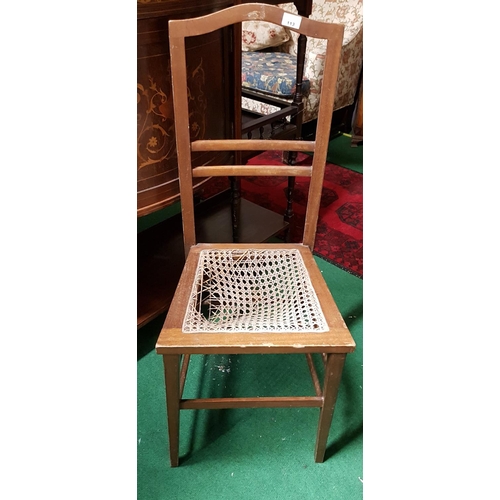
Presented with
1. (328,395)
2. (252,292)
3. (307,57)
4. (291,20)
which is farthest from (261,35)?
(328,395)

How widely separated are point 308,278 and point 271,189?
1361 millimetres

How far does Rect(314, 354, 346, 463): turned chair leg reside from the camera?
0.90 meters

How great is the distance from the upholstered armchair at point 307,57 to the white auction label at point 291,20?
1.18 meters

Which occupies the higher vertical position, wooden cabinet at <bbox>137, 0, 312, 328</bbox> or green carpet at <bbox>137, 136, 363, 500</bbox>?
wooden cabinet at <bbox>137, 0, 312, 328</bbox>

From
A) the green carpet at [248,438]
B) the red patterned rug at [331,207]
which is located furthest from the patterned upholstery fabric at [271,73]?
the green carpet at [248,438]

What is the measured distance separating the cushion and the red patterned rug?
0.69m

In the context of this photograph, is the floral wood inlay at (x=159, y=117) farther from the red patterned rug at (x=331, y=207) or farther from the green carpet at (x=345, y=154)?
the green carpet at (x=345, y=154)

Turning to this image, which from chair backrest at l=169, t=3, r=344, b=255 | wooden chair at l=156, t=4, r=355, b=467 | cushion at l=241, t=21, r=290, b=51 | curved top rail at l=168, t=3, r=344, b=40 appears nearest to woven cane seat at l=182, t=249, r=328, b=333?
wooden chair at l=156, t=4, r=355, b=467

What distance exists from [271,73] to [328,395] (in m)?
1.91

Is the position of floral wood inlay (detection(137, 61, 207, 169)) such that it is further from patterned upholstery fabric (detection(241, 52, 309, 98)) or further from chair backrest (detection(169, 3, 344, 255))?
patterned upholstery fabric (detection(241, 52, 309, 98))

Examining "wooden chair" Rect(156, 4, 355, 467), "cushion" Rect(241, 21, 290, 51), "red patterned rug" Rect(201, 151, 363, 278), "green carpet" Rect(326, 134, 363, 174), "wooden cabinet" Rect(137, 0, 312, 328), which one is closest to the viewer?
"wooden chair" Rect(156, 4, 355, 467)

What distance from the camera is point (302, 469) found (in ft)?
3.51

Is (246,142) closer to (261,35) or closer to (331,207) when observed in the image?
(331,207)

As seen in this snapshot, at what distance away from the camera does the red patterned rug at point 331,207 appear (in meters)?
1.90
